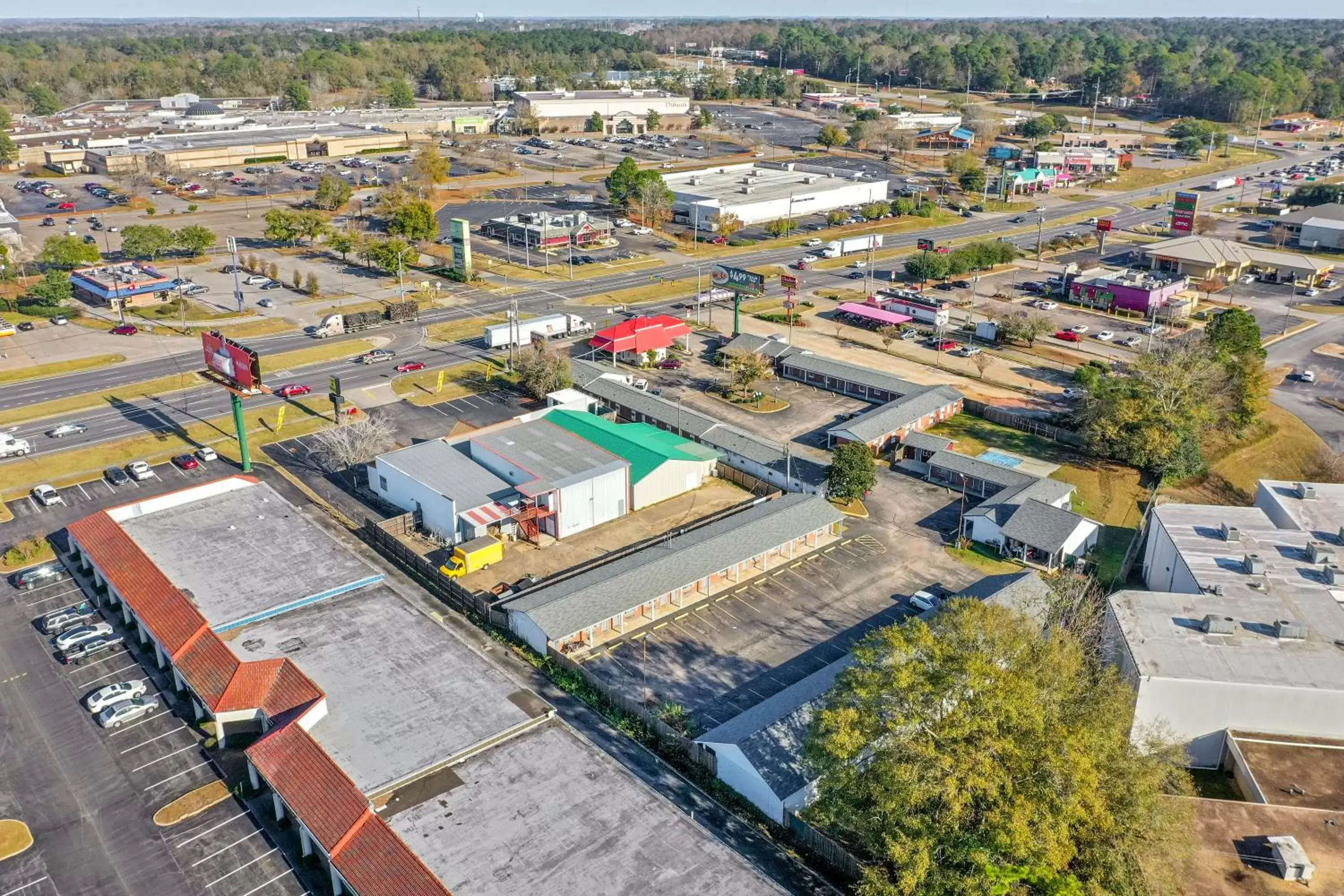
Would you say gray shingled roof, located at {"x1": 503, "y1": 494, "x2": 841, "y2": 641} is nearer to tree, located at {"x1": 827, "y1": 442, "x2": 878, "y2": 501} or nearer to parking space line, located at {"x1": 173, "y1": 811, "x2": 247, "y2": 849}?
tree, located at {"x1": 827, "y1": 442, "x2": 878, "y2": 501}

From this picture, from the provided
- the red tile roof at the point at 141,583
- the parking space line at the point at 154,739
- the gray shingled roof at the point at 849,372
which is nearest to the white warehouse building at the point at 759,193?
the gray shingled roof at the point at 849,372

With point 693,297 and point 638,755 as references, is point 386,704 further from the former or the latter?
point 693,297

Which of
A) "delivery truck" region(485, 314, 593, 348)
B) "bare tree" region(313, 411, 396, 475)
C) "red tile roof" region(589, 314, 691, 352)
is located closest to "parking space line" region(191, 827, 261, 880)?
"bare tree" region(313, 411, 396, 475)

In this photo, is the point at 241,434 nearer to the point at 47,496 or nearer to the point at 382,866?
the point at 47,496

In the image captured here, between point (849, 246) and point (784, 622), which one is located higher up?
point (849, 246)

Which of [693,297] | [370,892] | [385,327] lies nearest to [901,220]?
[693,297]

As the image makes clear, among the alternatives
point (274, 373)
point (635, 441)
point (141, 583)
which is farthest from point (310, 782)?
point (274, 373)
